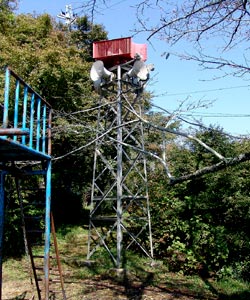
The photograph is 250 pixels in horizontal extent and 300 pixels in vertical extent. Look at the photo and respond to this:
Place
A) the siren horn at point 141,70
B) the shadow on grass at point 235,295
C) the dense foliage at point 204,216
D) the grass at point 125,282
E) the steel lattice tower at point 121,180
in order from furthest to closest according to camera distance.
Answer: the steel lattice tower at point 121,180
the siren horn at point 141,70
the dense foliage at point 204,216
the grass at point 125,282
the shadow on grass at point 235,295

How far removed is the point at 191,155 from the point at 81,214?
834cm

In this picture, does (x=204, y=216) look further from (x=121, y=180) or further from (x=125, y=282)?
(x=125, y=282)

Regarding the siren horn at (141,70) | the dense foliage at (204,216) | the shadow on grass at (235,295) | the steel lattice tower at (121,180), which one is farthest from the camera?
the steel lattice tower at (121,180)

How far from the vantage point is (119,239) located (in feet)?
27.8

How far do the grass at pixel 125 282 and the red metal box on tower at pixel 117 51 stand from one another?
17.3ft

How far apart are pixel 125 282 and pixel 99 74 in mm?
4952

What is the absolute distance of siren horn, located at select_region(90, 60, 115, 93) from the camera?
8.58 meters

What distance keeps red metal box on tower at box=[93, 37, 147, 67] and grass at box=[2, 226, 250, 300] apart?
528 centimetres

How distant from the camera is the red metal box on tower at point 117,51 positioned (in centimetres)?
892

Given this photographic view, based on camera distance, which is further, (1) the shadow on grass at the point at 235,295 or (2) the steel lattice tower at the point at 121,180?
(2) the steel lattice tower at the point at 121,180

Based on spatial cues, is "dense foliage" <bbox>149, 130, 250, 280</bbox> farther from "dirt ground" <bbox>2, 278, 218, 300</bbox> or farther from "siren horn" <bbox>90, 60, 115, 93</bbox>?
"siren horn" <bbox>90, 60, 115, 93</bbox>

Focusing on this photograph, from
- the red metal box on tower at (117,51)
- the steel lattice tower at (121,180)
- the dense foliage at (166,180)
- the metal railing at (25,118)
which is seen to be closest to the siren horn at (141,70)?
the steel lattice tower at (121,180)

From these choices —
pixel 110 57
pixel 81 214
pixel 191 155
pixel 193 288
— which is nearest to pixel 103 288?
pixel 193 288

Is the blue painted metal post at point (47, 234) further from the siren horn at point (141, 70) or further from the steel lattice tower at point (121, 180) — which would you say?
the siren horn at point (141, 70)
